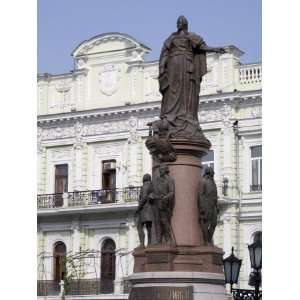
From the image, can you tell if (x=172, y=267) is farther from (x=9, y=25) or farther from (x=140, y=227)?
(x=9, y=25)

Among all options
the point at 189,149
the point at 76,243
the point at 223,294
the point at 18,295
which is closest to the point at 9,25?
the point at 18,295

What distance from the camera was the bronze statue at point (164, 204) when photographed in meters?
14.7

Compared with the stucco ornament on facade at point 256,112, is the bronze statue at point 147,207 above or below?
below

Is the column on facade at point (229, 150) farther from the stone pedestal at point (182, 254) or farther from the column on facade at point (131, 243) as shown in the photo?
the stone pedestal at point (182, 254)

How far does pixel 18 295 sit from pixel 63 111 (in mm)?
32250

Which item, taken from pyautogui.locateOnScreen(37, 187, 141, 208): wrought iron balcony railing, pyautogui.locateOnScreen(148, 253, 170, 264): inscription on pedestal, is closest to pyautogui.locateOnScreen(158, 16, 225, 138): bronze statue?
pyautogui.locateOnScreen(148, 253, 170, 264): inscription on pedestal

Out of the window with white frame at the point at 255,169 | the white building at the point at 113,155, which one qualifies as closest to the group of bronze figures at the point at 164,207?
the white building at the point at 113,155

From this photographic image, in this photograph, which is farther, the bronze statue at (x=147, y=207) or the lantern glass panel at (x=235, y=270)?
the lantern glass panel at (x=235, y=270)

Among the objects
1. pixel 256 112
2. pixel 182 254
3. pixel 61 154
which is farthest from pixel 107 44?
pixel 182 254

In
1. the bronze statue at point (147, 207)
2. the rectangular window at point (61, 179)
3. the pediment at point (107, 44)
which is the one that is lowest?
the bronze statue at point (147, 207)

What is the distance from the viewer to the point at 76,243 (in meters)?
42.4

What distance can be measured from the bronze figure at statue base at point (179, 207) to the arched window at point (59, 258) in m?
28.1

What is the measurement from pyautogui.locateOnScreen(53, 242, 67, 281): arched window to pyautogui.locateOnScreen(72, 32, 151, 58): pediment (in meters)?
7.77

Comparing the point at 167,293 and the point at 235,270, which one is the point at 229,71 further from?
the point at 167,293
